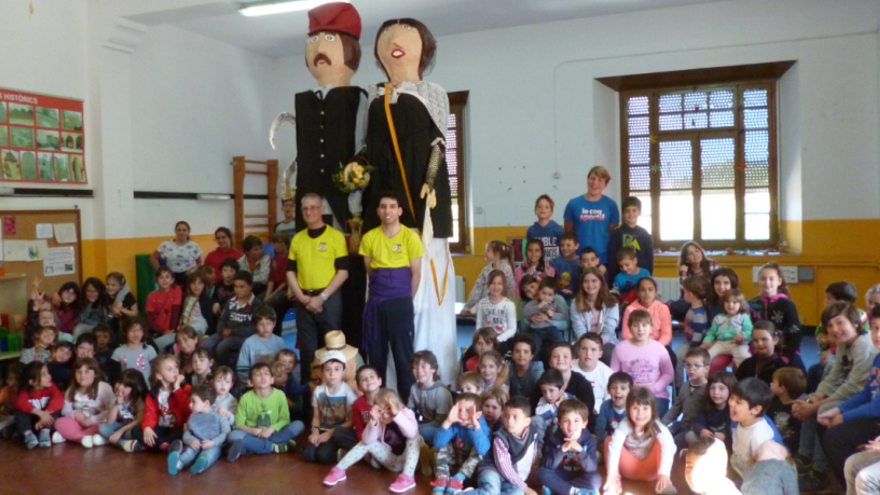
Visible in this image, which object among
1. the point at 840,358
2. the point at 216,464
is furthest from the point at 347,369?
the point at 840,358

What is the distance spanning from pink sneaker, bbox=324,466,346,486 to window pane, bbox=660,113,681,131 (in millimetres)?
5714

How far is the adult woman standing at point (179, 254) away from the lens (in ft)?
22.4

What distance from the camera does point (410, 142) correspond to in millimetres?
4270

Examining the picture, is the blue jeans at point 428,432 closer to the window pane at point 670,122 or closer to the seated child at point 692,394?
the seated child at point 692,394

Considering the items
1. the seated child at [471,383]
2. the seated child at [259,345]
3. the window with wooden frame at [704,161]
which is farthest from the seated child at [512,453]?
the window with wooden frame at [704,161]

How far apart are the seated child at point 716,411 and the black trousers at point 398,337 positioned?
1560mm

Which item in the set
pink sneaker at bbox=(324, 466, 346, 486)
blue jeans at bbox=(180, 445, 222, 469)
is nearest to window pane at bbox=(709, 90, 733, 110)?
pink sneaker at bbox=(324, 466, 346, 486)

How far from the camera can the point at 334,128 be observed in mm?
4449

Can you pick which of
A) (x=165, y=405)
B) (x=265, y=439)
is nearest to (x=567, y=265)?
(x=265, y=439)

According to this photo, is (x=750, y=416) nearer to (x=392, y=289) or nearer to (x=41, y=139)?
(x=392, y=289)

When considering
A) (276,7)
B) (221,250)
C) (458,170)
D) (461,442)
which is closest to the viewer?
(461,442)

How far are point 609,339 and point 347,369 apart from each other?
1.62 m

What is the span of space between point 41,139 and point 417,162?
12.6 feet

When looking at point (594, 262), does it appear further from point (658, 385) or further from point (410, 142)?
point (410, 142)
